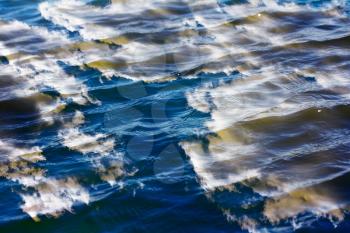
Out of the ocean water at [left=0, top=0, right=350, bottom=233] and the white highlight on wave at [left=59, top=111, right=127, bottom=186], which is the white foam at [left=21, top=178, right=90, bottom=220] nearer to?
the ocean water at [left=0, top=0, right=350, bottom=233]

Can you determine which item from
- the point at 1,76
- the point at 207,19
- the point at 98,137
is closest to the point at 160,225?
the point at 98,137

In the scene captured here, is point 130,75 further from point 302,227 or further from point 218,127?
point 302,227

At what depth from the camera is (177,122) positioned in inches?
243

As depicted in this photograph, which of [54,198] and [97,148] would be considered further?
[97,148]

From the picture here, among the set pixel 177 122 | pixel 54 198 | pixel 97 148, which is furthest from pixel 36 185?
pixel 177 122

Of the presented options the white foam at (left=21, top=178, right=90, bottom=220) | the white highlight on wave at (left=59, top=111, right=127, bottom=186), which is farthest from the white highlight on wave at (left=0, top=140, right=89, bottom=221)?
the white highlight on wave at (left=59, top=111, right=127, bottom=186)

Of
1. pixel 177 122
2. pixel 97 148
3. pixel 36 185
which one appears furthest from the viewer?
pixel 177 122

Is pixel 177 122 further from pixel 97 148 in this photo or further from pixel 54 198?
pixel 54 198

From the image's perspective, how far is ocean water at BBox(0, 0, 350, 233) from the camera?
472 cm

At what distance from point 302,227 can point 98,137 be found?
258 cm

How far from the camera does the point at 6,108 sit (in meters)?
6.58

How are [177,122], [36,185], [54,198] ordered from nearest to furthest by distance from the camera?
[54,198], [36,185], [177,122]

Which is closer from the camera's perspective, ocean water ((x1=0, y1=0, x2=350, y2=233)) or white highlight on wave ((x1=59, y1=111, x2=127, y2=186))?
ocean water ((x1=0, y1=0, x2=350, y2=233))

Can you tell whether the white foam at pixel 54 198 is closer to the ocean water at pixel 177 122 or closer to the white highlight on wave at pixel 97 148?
the ocean water at pixel 177 122
